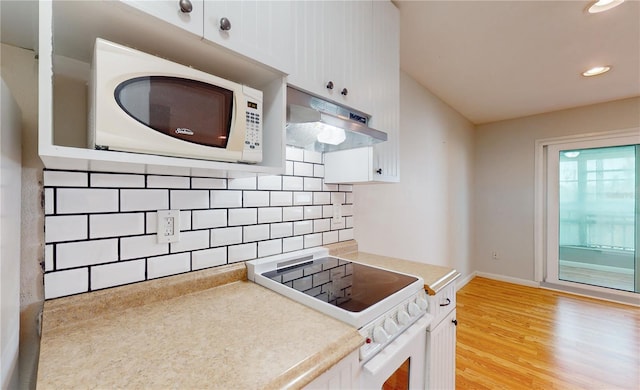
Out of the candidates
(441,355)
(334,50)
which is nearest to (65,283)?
(334,50)

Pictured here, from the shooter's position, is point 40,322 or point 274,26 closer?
point 40,322

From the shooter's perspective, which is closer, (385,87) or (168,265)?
(168,265)

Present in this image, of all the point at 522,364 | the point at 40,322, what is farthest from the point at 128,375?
the point at 522,364

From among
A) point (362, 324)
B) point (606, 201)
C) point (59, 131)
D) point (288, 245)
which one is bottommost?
point (362, 324)

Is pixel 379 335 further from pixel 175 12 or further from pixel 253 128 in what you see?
pixel 175 12

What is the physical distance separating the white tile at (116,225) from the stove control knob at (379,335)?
880 mm

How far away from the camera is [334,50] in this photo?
45.2 inches

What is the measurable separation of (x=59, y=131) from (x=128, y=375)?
2.47ft

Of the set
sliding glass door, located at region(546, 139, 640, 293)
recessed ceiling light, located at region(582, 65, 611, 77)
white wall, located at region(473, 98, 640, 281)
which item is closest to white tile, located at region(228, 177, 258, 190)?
recessed ceiling light, located at region(582, 65, 611, 77)

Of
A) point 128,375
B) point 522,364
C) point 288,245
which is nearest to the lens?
point 128,375

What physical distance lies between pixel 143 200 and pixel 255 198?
46 centimetres

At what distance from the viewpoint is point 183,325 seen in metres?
0.78

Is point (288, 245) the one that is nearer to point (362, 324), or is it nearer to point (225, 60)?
point (362, 324)

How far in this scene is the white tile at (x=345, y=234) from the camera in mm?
1749
